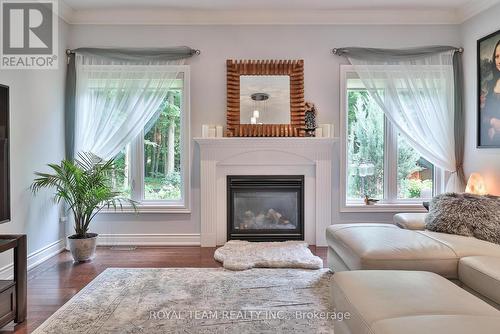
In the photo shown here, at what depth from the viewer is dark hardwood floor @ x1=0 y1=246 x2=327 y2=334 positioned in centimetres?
250

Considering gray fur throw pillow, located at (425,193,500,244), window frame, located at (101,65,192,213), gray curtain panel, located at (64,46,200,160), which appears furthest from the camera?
window frame, located at (101,65,192,213)

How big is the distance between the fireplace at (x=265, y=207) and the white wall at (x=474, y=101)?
2011 millimetres

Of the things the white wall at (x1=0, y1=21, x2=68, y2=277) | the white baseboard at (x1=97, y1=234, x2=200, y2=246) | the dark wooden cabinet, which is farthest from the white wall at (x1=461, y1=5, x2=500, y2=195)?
the white wall at (x1=0, y1=21, x2=68, y2=277)

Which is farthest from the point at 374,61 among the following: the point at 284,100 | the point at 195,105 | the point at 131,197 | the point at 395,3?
the point at 131,197

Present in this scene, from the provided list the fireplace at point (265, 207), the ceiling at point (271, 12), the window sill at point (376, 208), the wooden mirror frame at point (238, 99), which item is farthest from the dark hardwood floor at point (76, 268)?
the ceiling at point (271, 12)

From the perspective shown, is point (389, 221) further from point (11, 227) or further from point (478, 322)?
point (11, 227)

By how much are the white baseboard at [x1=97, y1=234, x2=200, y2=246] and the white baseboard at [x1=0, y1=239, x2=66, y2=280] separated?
1.44 feet

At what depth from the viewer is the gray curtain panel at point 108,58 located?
4.09 m

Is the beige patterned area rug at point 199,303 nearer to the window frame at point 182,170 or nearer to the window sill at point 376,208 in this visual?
the window frame at point 182,170

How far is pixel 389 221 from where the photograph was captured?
4.32 metres

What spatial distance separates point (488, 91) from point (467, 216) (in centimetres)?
171

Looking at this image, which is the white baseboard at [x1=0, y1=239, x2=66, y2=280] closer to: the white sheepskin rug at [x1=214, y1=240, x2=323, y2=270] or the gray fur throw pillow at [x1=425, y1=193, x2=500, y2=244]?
the white sheepskin rug at [x1=214, y1=240, x2=323, y2=270]

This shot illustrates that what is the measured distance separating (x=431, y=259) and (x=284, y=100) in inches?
98.8

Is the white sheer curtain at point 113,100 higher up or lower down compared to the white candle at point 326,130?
higher up
